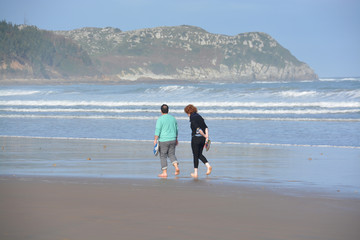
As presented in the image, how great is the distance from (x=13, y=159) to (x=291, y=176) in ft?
20.8

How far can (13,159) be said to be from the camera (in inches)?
505

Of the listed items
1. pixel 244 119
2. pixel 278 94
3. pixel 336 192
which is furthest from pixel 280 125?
pixel 278 94

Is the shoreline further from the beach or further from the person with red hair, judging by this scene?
the person with red hair

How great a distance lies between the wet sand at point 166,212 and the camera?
575cm

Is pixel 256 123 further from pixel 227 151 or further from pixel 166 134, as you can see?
pixel 166 134

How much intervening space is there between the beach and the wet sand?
1 centimetres

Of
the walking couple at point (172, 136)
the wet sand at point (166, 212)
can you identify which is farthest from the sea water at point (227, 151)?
the wet sand at point (166, 212)

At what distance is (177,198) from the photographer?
7.77 metres

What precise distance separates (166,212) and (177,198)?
1009 millimetres

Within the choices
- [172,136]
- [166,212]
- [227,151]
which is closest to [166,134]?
[172,136]

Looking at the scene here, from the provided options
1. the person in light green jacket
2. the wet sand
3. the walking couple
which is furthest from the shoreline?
the wet sand

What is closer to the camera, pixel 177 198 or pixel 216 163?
pixel 177 198

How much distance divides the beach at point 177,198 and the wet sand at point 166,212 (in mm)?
11

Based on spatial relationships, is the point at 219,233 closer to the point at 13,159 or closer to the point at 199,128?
the point at 199,128
